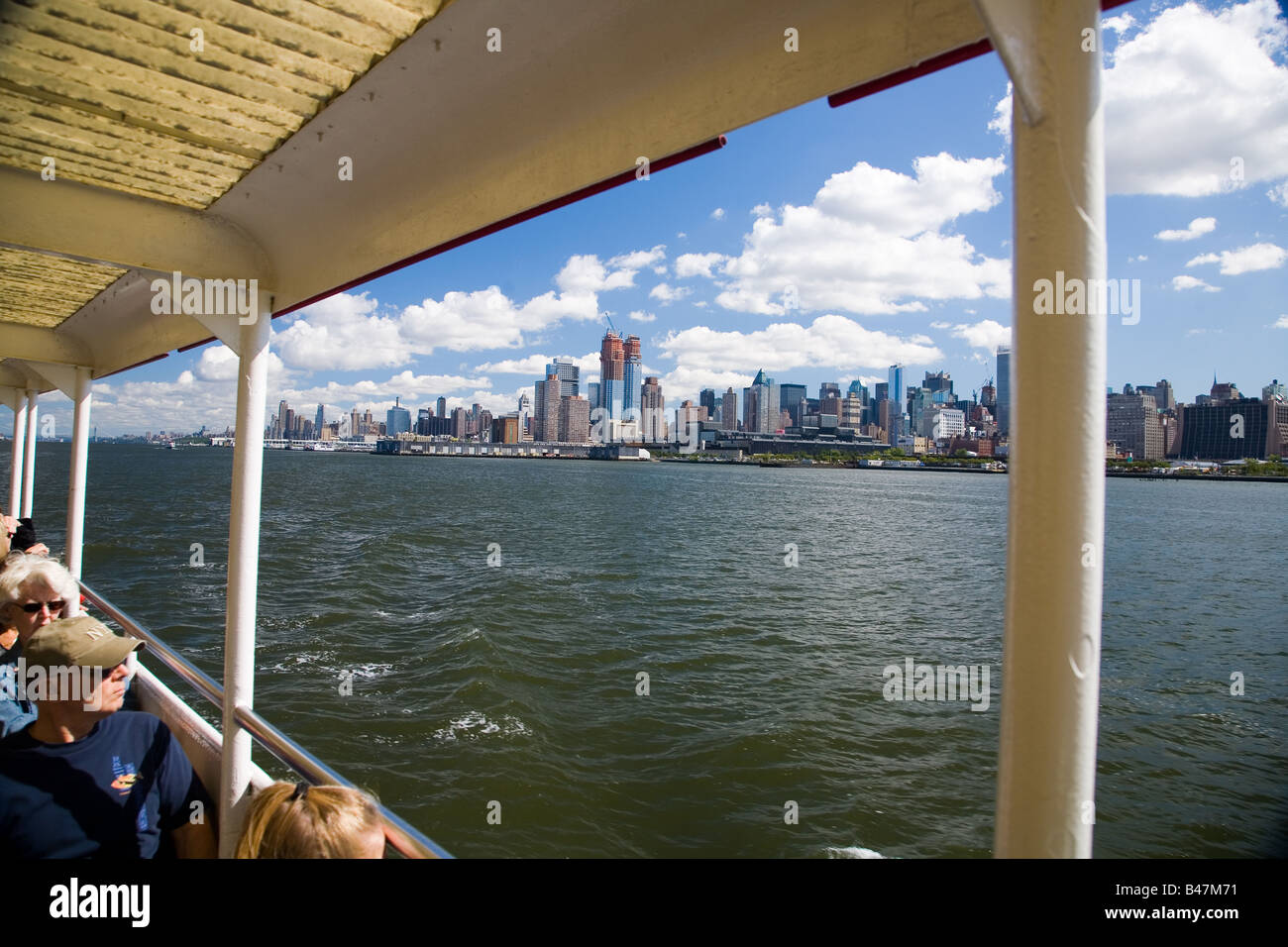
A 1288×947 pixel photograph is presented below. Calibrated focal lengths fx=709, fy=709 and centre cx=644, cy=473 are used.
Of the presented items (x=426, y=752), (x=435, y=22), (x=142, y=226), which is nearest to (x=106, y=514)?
(x=426, y=752)

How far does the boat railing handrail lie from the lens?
1.77 m

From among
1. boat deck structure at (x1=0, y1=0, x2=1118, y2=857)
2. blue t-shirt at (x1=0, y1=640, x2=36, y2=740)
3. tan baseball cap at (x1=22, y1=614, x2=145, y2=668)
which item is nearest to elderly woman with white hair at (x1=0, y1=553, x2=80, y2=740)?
blue t-shirt at (x1=0, y1=640, x2=36, y2=740)

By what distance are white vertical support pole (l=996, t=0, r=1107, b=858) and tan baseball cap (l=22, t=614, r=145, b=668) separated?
9.23ft

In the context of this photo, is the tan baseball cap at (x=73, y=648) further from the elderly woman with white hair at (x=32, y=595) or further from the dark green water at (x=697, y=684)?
the dark green water at (x=697, y=684)

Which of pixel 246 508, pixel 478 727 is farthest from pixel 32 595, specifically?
pixel 478 727

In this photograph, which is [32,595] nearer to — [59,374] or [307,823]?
[307,823]

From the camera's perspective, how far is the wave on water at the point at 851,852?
313 inches

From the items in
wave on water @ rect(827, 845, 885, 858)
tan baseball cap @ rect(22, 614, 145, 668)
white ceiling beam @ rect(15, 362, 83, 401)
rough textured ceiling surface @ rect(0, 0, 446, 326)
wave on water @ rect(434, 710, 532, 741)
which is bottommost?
wave on water @ rect(827, 845, 885, 858)

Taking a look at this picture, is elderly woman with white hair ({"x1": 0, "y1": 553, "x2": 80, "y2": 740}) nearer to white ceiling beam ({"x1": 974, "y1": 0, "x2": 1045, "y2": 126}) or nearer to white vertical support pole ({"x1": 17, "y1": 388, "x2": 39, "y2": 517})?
white ceiling beam ({"x1": 974, "y1": 0, "x2": 1045, "y2": 126})

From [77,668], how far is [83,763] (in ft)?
1.04

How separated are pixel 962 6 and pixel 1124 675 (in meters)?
18.9

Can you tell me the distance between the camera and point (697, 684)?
13.5 meters

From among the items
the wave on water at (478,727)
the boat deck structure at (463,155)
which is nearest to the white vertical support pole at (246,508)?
the boat deck structure at (463,155)
